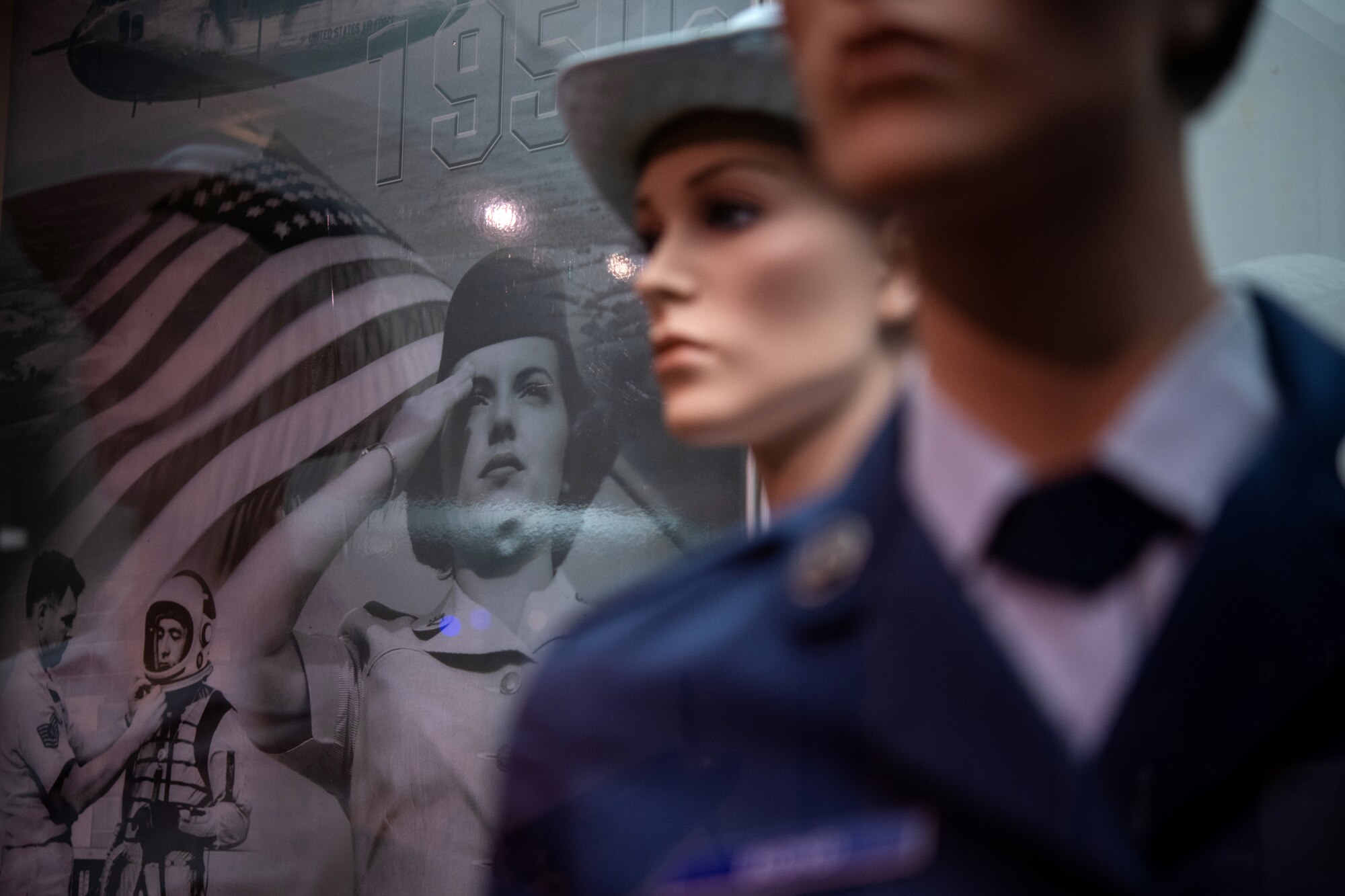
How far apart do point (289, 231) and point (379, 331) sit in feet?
1.41

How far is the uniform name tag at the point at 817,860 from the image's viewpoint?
48 cm

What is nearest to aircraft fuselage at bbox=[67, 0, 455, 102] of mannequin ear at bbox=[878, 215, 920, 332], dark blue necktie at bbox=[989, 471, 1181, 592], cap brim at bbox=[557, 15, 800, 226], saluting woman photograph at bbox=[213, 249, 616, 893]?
saluting woman photograph at bbox=[213, 249, 616, 893]

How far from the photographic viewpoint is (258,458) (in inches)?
118

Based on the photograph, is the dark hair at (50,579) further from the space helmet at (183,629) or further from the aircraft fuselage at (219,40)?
the aircraft fuselage at (219,40)

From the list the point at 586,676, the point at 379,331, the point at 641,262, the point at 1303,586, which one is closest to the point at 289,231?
the point at 379,331

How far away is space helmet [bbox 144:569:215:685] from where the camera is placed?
299 centimetres

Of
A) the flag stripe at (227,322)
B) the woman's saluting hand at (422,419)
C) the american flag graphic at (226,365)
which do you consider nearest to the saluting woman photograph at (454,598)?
the woman's saluting hand at (422,419)

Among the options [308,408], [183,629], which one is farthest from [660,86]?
[183,629]

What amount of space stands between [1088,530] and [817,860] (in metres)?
0.19

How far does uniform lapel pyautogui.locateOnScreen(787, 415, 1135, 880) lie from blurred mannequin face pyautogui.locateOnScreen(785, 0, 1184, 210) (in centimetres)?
16

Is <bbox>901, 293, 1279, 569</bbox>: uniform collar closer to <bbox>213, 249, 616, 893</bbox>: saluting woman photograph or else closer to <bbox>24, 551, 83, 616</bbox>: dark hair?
<bbox>213, 249, 616, 893</bbox>: saluting woman photograph

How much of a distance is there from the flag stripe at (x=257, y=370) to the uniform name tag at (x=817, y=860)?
2415 mm

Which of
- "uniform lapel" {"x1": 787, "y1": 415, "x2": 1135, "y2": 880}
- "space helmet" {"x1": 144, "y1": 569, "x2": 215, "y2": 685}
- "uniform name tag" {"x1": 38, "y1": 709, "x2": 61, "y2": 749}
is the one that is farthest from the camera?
"uniform name tag" {"x1": 38, "y1": 709, "x2": 61, "y2": 749}

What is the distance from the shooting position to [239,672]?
9.62 feet
